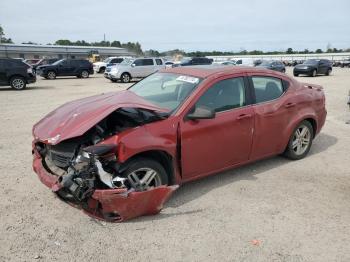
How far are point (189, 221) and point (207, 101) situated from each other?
1576 millimetres

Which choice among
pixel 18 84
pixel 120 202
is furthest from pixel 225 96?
pixel 18 84

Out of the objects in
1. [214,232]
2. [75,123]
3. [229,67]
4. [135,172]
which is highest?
[229,67]

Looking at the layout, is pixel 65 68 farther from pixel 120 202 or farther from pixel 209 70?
pixel 120 202

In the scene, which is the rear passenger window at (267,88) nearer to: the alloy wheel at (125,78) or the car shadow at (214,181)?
the car shadow at (214,181)

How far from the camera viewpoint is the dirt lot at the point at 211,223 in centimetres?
342

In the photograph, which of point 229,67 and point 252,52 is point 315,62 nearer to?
point 229,67

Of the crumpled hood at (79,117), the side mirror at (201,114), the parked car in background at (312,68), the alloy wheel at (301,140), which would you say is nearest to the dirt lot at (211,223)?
the alloy wheel at (301,140)

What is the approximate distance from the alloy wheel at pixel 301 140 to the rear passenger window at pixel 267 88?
0.82 m

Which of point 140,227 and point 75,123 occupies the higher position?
point 75,123

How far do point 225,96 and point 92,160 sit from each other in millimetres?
2084

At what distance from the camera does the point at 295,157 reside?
5.98m

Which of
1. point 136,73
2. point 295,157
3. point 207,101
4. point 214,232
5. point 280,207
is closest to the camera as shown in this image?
point 214,232

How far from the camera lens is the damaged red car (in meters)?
3.80

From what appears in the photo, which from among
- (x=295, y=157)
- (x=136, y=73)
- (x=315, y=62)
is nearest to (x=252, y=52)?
(x=315, y=62)
